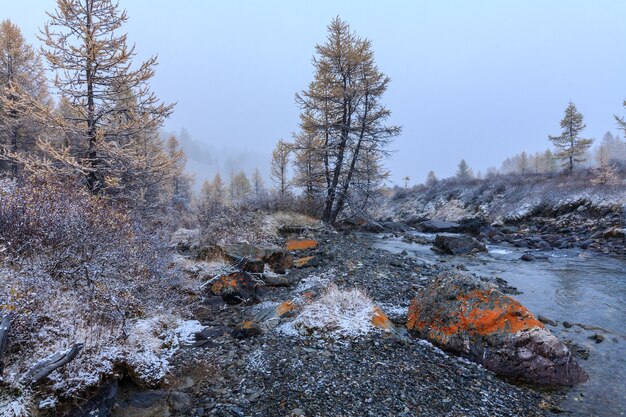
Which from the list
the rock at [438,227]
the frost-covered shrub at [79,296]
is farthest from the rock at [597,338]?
the rock at [438,227]

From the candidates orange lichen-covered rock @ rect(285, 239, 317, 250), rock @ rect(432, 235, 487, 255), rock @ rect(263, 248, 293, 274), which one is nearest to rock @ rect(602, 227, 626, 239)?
rock @ rect(432, 235, 487, 255)

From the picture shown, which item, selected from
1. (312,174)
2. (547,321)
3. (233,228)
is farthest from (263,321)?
(312,174)

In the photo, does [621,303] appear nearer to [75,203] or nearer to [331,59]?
[75,203]

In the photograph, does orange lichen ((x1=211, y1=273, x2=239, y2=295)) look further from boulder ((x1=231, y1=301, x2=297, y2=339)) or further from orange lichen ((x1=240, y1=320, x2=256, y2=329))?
orange lichen ((x1=240, y1=320, x2=256, y2=329))

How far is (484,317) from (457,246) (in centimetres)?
1068

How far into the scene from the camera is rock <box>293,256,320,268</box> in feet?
36.7

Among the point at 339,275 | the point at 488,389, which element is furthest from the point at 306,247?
the point at 488,389

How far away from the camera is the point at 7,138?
21.0m

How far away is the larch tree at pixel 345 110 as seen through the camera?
20.5 m

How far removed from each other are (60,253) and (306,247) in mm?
9316

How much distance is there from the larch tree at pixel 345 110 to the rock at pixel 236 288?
12.9 m

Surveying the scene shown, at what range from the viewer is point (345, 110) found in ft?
69.7

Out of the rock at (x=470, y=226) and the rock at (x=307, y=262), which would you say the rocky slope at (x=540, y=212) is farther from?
the rock at (x=307, y=262)

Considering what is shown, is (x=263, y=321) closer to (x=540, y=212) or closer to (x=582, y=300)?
(x=582, y=300)
